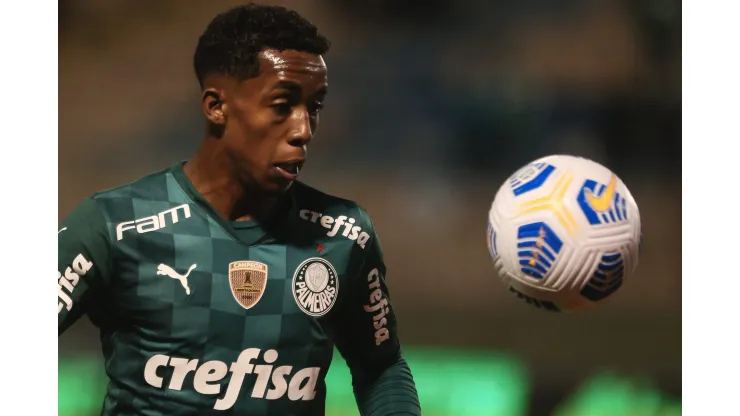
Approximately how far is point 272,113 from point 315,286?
0.42 metres

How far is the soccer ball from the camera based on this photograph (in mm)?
2203

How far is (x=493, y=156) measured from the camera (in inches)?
169

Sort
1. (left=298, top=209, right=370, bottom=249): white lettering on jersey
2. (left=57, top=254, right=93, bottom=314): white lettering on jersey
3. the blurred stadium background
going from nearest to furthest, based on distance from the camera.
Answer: (left=57, top=254, right=93, bottom=314): white lettering on jersey < (left=298, top=209, right=370, bottom=249): white lettering on jersey < the blurred stadium background

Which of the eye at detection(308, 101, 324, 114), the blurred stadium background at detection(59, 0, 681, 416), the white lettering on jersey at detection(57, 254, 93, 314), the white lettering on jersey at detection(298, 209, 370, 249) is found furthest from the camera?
the blurred stadium background at detection(59, 0, 681, 416)

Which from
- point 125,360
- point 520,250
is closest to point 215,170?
point 125,360

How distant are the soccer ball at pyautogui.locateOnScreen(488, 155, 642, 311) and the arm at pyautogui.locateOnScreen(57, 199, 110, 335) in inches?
36.1

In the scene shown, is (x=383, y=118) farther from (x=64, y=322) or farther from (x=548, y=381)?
(x=64, y=322)

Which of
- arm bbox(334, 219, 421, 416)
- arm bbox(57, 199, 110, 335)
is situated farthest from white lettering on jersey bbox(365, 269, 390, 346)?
arm bbox(57, 199, 110, 335)

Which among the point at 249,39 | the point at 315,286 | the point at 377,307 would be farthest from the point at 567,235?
the point at 249,39

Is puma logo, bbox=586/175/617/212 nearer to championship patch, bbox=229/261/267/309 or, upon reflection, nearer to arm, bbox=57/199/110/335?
championship patch, bbox=229/261/267/309

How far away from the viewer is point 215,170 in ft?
7.16

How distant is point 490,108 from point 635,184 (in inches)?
28.8

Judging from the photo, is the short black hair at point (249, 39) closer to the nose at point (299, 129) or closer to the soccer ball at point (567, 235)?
the nose at point (299, 129)

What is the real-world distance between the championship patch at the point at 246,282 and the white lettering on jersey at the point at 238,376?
12 centimetres
